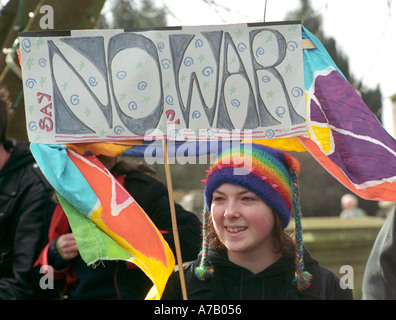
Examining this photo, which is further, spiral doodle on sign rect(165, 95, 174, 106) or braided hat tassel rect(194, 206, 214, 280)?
spiral doodle on sign rect(165, 95, 174, 106)

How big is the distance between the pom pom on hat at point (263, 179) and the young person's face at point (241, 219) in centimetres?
3

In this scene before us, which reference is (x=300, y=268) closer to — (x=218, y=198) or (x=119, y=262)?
(x=218, y=198)

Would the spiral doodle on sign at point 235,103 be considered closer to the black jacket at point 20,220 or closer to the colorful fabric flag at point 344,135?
the colorful fabric flag at point 344,135

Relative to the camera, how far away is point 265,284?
3.34 metres

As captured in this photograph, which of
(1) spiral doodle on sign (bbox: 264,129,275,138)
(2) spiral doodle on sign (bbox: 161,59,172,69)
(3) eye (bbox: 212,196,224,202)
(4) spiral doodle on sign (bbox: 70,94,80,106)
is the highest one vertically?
(2) spiral doodle on sign (bbox: 161,59,172,69)

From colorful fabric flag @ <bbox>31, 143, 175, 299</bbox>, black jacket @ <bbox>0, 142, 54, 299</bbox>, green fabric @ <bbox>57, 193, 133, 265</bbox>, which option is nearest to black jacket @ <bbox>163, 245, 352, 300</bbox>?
colorful fabric flag @ <bbox>31, 143, 175, 299</bbox>

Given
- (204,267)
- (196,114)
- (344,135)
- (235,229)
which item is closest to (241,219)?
(235,229)

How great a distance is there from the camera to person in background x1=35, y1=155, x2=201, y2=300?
3861 millimetres

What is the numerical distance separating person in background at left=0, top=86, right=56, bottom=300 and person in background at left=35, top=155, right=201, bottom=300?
9cm

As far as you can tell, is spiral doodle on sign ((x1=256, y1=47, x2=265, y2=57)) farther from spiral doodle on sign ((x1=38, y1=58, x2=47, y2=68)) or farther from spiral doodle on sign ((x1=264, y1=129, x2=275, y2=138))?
spiral doodle on sign ((x1=38, y1=58, x2=47, y2=68))

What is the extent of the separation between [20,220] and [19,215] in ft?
0.17

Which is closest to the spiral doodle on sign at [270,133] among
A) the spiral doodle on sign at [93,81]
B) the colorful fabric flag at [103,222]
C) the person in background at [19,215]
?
the colorful fabric flag at [103,222]

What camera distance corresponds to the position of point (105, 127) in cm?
358
